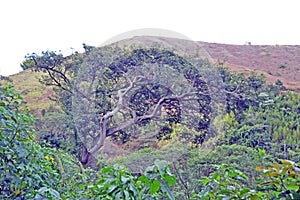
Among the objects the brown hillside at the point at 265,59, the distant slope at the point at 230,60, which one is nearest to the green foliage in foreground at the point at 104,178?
the distant slope at the point at 230,60

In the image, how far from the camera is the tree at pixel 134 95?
566 centimetres

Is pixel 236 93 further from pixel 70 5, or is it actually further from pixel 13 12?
pixel 13 12

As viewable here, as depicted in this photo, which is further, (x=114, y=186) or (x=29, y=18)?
(x=29, y=18)

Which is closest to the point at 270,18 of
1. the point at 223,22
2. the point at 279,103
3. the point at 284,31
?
the point at 223,22

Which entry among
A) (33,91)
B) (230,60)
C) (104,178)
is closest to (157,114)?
(33,91)

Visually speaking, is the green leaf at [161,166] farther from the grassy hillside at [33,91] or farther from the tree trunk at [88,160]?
the grassy hillside at [33,91]

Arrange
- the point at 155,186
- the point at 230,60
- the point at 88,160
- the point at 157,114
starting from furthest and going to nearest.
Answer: the point at 230,60 < the point at 157,114 < the point at 88,160 < the point at 155,186

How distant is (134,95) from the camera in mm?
5836

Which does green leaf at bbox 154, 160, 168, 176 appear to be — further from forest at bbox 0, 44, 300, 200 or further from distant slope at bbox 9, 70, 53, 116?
distant slope at bbox 9, 70, 53, 116

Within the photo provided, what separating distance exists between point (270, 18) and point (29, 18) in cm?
831

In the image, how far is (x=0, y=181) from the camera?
1529mm

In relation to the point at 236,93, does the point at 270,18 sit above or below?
above

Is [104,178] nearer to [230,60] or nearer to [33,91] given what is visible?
[33,91]

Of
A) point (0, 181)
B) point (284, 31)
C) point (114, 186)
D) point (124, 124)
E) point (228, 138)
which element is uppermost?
point (284, 31)
